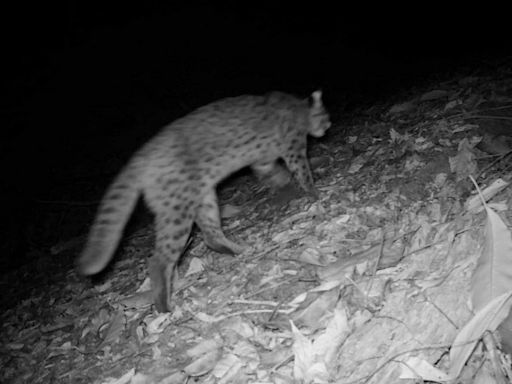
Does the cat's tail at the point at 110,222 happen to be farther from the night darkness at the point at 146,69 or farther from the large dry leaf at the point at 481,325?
the large dry leaf at the point at 481,325

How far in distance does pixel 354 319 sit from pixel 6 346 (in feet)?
11.4

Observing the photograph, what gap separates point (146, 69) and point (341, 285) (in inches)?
334

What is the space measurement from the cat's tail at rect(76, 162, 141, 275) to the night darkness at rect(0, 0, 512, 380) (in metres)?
2.04

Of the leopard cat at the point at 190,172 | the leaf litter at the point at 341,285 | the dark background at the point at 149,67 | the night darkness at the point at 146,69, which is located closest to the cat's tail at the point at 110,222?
the leopard cat at the point at 190,172

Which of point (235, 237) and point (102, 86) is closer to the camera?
point (235, 237)

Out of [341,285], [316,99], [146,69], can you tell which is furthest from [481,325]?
[146,69]

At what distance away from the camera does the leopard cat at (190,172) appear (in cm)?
408

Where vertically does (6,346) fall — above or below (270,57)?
below

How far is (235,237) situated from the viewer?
4781 mm

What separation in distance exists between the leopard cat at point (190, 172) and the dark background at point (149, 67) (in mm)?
2025

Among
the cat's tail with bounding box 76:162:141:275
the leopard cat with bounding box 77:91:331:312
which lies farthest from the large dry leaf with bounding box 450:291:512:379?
the cat's tail with bounding box 76:162:141:275

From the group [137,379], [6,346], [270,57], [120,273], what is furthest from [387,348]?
[270,57]

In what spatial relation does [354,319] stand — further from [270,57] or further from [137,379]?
[270,57]

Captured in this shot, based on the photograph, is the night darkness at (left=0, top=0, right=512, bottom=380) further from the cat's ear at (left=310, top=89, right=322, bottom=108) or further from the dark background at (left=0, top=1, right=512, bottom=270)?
the cat's ear at (left=310, top=89, right=322, bottom=108)
